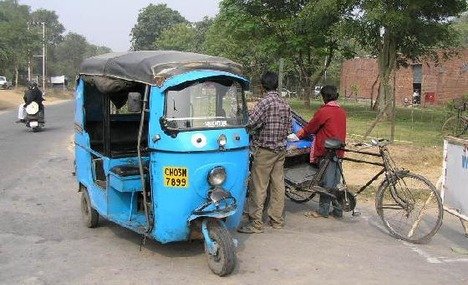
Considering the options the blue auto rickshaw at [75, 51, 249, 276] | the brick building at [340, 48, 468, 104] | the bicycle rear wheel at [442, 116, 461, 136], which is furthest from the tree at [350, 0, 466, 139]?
the blue auto rickshaw at [75, 51, 249, 276]

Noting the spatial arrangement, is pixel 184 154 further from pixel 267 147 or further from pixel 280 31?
pixel 280 31

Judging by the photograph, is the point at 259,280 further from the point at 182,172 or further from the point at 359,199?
the point at 359,199

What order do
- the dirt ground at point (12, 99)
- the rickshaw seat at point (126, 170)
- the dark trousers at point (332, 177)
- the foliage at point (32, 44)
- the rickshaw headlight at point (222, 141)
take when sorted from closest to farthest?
the rickshaw headlight at point (222, 141) → the rickshaw seat at point (126, 170) → the dark trousers at point (332, 177) → the dirt ground at point (12, 99) → the foliage at point (32, 44)

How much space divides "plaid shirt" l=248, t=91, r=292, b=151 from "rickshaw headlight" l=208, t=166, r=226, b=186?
3.92ft

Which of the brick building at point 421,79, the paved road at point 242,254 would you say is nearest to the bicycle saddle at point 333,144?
the paved road at point 242,254

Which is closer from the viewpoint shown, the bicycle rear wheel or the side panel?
the side panel

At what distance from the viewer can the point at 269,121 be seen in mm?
6191

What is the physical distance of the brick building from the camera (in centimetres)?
4038

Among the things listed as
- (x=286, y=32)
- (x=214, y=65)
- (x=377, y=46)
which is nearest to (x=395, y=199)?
(x=214, y=65)

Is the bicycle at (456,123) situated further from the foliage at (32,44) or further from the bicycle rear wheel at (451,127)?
the foliage at (32,44)

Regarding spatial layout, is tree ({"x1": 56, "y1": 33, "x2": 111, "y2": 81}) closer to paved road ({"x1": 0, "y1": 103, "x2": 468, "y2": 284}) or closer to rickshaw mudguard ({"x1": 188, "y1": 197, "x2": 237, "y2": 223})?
paved road ({"x1": 0, "y1": 103, "x2": 468, "y2": 284})

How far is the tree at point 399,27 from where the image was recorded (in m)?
21.5

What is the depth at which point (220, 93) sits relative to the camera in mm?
5434

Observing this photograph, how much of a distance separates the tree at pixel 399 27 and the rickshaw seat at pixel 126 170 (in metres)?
16.6
